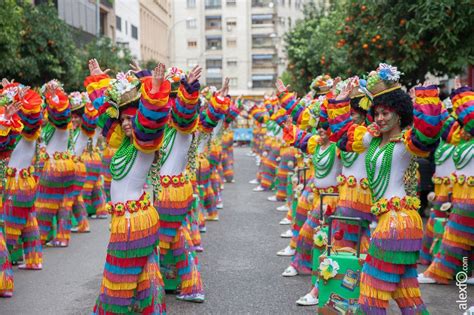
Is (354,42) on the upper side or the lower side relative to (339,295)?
upper

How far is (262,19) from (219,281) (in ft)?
225

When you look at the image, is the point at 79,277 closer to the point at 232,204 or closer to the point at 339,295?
the point at 339,295

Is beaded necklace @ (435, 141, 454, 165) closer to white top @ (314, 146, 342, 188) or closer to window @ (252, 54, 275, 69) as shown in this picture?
white top @ (314, 146, 342, 188)

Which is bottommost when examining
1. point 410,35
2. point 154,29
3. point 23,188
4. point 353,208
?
point 353,208

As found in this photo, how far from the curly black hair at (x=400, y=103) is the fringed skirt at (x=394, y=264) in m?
0.68

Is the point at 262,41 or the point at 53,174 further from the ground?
the point at 262,41

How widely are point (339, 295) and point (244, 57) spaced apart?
68634 mm

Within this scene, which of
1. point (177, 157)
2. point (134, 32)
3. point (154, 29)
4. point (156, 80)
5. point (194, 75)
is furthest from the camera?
point (154, 29)

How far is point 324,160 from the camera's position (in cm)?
791

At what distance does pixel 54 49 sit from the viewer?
17203 millimetres

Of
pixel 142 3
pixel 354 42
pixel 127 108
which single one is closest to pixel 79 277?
pixel 127 108

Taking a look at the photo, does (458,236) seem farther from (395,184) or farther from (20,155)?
(20,155)

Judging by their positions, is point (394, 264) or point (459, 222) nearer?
point (394, 264)

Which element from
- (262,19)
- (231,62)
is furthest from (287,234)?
(262,19)
